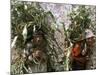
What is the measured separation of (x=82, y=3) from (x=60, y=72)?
0.75 meters

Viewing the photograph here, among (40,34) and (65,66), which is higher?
(40,34)

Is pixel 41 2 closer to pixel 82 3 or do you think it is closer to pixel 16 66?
pixel 82 3

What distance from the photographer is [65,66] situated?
236 centimetres

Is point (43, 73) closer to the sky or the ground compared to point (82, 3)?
closer to the ground

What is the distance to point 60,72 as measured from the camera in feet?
7.68

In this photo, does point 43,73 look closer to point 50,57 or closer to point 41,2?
point 50,57

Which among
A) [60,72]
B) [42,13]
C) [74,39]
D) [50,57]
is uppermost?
[42,13]

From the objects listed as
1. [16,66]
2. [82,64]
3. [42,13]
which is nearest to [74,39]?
[82,64]

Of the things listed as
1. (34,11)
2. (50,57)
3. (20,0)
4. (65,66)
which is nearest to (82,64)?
(65,66)

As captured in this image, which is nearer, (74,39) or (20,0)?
(20,0)
